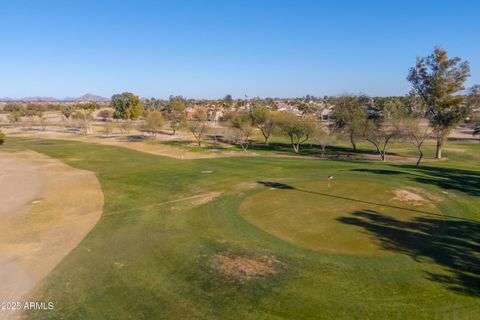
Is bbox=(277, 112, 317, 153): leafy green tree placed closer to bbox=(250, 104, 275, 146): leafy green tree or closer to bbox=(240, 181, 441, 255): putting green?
bbox=(250, 104, 275, 146): leafy green tree

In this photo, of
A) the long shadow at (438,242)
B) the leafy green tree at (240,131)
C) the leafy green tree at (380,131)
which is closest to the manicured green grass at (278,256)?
the long shadow at (438,242)

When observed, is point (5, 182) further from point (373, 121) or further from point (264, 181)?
point (373, 121)

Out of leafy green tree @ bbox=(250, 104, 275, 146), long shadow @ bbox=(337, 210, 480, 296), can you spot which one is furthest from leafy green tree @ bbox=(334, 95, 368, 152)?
long shadow @ bbox=(337, 210, 480, 296)

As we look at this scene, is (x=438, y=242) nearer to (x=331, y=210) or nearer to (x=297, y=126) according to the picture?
(x=331, y=210)

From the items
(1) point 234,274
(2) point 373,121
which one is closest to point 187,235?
(1) point 234,274

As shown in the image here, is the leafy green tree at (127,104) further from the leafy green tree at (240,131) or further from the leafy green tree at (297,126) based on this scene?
the leafy green tree at (297,126)

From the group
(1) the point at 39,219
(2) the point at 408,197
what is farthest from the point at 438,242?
(1) the point at 39,219
